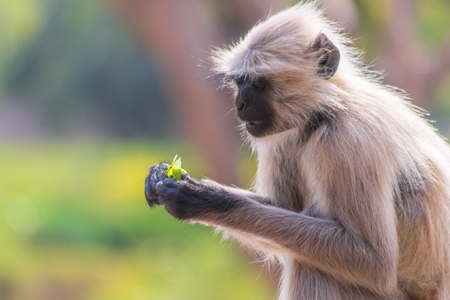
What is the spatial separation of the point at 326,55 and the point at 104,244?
15050mm

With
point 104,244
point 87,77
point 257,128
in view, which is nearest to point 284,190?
point 257,128

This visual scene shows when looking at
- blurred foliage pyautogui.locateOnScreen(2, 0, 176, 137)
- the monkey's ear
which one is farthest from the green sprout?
blurred foliage pyautogui.locateOnScreen(2, 0, 176, 137)

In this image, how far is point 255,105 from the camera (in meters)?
4.12

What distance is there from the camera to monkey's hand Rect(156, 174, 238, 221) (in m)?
3.98

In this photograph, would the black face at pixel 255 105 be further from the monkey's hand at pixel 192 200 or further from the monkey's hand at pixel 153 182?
the monkey's hand at pixel 153 182

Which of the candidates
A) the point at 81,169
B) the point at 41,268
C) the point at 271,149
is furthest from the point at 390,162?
the point at 81,169

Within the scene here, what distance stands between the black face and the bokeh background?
5.56 feet

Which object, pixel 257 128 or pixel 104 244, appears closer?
pixel 257 128

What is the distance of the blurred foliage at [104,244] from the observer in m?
13.8

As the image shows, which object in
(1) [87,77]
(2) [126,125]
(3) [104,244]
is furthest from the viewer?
(2) [126,125]

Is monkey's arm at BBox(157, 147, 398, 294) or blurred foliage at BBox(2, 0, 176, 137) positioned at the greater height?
blurred foliage at BBox(2, 0, 176, 137)

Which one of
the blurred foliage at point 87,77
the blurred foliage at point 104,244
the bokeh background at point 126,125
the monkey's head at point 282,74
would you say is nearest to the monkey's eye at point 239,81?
the monkey's head at point 282,74

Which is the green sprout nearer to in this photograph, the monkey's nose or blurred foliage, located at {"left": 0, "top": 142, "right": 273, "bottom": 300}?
the monkey's nose

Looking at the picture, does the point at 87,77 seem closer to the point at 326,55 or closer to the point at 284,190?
the point at 284,190
